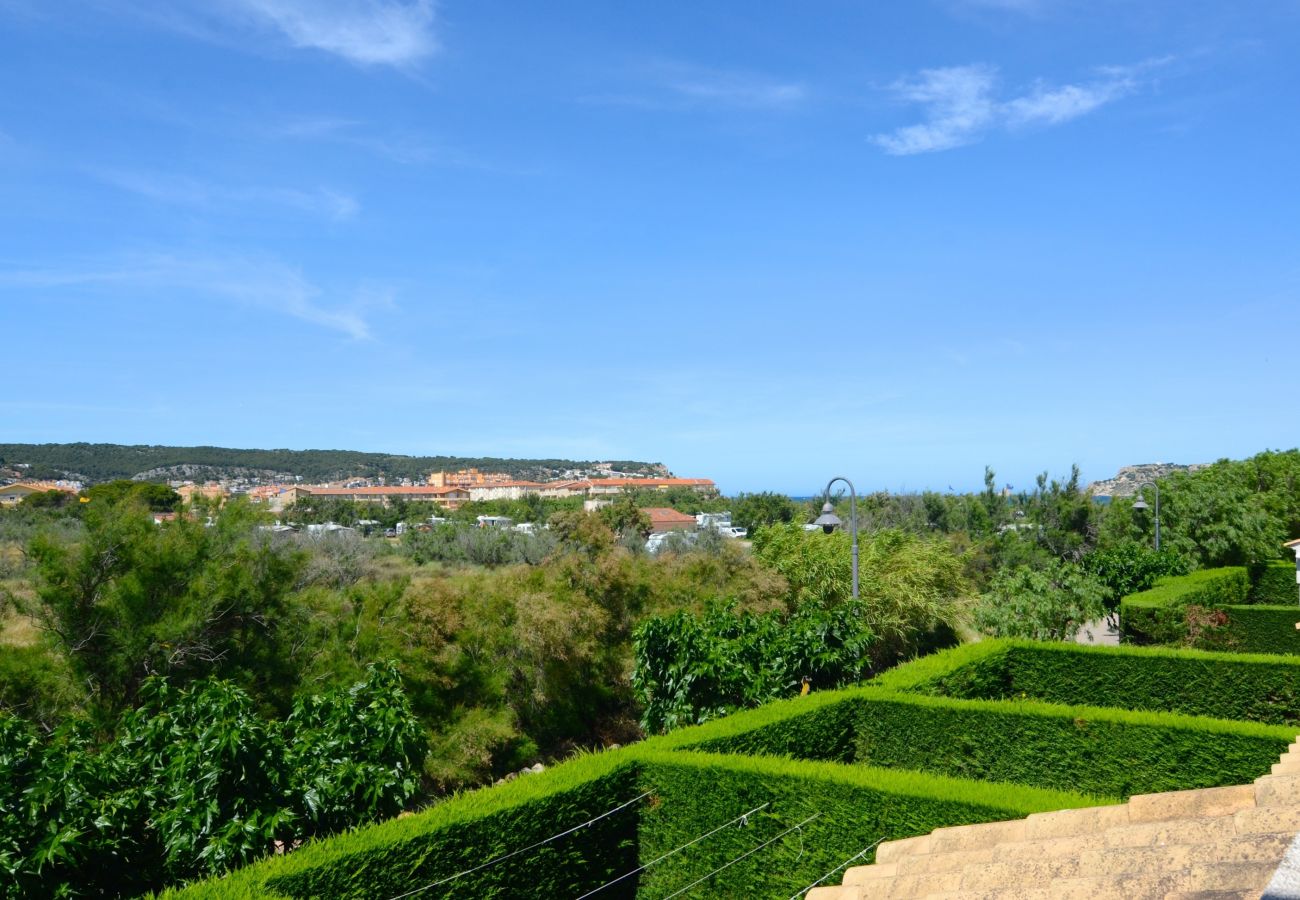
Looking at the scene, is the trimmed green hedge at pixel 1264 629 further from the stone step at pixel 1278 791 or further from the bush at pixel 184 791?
the bush at pixel 184 791

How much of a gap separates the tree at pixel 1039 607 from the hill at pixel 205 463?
52069 millimetres

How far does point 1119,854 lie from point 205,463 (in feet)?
226

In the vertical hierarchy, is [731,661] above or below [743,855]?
above

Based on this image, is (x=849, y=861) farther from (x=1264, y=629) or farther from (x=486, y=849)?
(x=1264, y=629)

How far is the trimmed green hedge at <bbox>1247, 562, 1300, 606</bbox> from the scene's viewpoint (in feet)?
81.6

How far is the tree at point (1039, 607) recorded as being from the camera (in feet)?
58.7

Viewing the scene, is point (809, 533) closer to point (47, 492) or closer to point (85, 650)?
point (85, 650)

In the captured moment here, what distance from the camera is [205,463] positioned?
63281 mm

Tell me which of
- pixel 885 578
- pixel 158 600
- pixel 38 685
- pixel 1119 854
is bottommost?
pixel 38 685

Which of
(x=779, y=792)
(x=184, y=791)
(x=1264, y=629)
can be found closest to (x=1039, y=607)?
(x=1264, y=629)

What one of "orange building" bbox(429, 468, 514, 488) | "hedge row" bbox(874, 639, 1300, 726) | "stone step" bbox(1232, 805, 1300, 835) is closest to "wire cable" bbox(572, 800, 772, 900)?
"stone step" bbox(1232, 805, 1300, 835)

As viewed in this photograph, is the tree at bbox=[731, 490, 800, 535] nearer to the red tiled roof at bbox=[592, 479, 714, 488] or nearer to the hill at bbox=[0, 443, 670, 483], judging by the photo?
the red tiled roof at bbox=[592, 479, 714, 488]

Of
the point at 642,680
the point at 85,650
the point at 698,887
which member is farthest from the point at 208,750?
the point at 85,650

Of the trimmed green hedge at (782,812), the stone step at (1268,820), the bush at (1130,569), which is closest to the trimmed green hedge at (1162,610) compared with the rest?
the bush at (1130,569)
